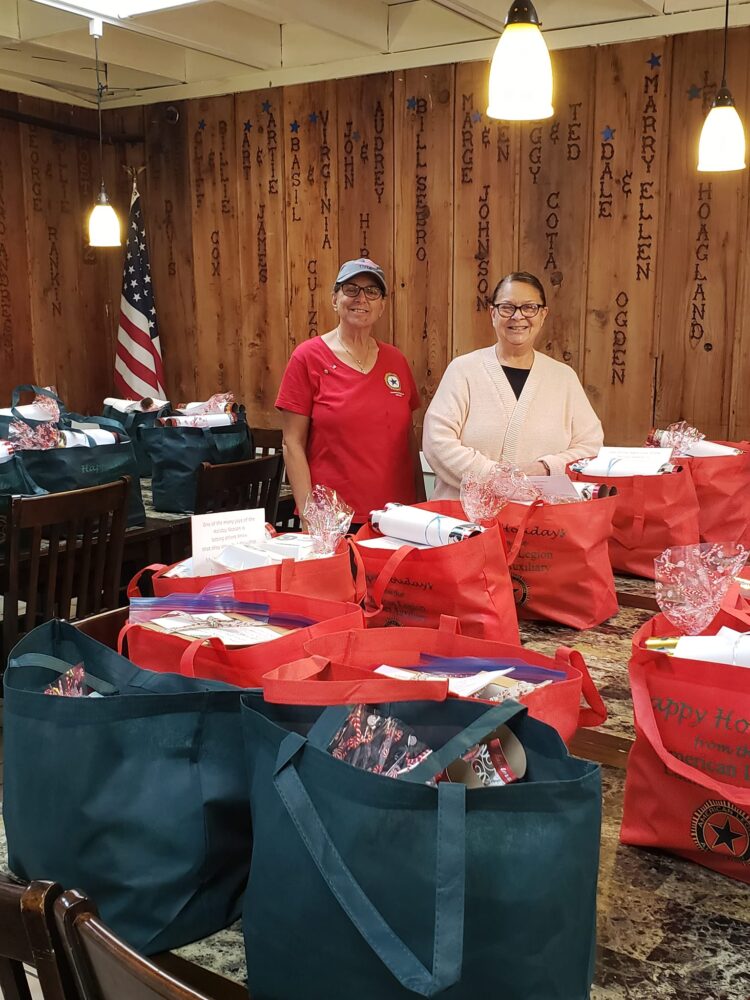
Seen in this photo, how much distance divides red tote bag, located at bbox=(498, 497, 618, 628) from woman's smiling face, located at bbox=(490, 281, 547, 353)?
30.0 inches

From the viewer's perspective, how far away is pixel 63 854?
957 millimetres

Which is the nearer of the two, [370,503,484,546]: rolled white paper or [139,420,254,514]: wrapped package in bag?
[370,503,484,546]: rolled white paper

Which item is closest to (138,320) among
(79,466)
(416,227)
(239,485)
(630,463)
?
(416,227)

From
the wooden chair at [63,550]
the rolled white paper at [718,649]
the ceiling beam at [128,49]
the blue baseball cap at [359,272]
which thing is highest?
the ceiling beam at [128,49]

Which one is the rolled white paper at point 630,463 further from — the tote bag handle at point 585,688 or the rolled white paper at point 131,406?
the rolled white paper at point 131,406

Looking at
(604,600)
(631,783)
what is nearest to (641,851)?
(631,783)

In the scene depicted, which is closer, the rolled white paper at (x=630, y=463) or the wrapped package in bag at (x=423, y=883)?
the wrapped package in bag at (x=423, y=883)

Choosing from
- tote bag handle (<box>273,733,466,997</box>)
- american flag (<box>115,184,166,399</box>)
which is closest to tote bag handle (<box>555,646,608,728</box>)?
tote bag handle (<box>273,733,466,997</box>)

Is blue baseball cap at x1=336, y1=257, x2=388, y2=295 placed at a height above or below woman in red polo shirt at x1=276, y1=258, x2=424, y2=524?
above

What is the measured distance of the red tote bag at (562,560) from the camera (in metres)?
1.80

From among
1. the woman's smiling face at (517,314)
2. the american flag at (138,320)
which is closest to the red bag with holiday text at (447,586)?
the woman's smiling face at (517,314)

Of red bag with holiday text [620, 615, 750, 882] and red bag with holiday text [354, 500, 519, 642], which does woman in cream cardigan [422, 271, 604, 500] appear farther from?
red bag with holiday text [620, 615, 750, 882]

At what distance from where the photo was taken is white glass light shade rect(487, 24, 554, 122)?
77.0 inches

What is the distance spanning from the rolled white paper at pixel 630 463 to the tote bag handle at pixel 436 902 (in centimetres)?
144
